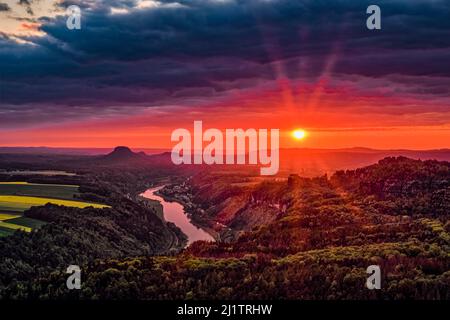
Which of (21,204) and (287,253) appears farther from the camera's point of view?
(21,204)

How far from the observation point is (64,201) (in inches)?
7466

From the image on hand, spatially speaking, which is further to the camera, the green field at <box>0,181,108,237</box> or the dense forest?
the green field at <box>0,181,108,237</box>

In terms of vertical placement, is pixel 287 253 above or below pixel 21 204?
above

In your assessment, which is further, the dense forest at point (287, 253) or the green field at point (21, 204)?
the green field at point (21, 204)

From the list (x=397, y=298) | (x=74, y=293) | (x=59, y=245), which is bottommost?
(x=59, y=245)

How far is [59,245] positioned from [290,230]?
59.5 m

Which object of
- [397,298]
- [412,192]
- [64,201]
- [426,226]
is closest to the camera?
[397,298]

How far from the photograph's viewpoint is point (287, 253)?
246 ft

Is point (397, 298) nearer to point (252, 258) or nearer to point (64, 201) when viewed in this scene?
point (252, 258)

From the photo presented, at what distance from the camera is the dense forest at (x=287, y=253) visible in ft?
155

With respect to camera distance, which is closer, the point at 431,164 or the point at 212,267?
the point at 212,267

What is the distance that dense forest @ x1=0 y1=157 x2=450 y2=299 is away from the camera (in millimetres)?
47312
